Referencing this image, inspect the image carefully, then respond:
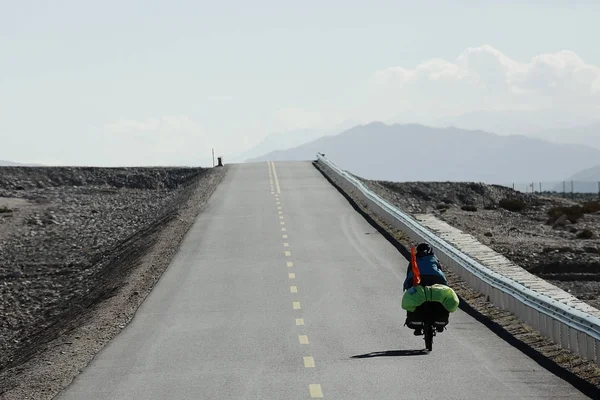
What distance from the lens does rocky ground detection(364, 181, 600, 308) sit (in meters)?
35.5

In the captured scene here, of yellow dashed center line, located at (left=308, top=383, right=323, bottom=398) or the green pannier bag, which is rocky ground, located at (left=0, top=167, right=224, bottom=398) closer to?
yellow dashed center line, located at (left=308, top=383, right=323, bottom=398)

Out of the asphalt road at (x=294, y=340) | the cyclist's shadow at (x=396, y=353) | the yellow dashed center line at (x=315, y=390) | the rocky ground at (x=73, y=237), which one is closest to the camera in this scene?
the yellow dashed center line at (x=315, y=390)

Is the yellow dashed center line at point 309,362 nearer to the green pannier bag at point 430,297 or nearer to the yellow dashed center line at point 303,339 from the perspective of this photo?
the yellow dashed center line at point 303,339

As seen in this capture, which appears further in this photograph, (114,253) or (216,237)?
(114,253)

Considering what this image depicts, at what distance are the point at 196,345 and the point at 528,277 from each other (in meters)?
12.0

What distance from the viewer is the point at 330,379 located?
14.4 metres

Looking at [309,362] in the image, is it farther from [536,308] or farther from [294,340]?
[536,308]

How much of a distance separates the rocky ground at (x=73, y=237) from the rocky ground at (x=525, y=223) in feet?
38.6

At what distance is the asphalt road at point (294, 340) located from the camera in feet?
46.0

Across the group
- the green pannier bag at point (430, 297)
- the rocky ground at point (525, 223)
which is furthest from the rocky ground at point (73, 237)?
the rocky ground at point (525, 223)

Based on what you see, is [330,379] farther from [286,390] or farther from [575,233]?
[575,233]

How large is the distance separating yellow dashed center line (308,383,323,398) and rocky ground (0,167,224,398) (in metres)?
5.08

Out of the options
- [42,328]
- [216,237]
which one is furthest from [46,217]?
[42,328]

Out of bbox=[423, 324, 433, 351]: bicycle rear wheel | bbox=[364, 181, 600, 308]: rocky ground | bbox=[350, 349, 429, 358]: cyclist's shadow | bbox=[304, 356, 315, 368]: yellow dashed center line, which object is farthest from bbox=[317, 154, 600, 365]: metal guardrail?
bbox=[364, 181, 600, 308]: rocky ground
